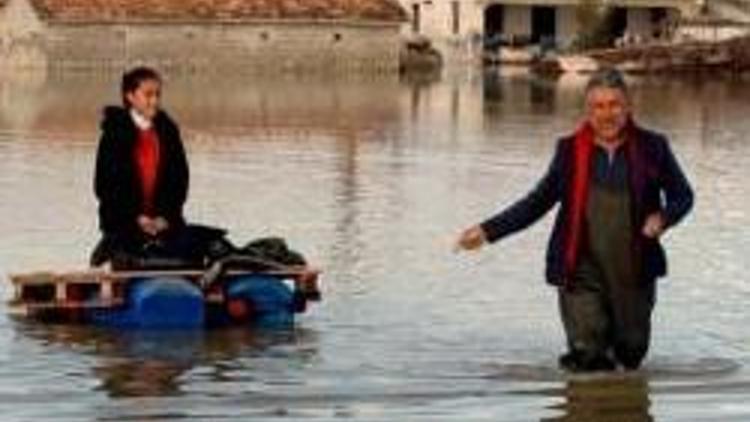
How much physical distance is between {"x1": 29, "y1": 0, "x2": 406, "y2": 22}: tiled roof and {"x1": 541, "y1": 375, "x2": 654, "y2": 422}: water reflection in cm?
7463

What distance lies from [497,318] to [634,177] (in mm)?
4420

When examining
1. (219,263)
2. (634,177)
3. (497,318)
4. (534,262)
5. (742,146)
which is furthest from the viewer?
(742,146)

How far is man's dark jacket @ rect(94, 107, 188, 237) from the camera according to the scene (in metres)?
14.3

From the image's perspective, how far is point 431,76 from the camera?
3354 inches

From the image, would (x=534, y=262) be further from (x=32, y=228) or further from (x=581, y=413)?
(x=581, y=413)

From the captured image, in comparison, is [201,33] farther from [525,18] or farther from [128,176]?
[128,176]

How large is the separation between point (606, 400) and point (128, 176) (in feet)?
13.6

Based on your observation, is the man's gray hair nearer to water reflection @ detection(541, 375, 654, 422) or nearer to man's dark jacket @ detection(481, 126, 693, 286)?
man's dark jacket @ detection(481, 126, 693, 286)

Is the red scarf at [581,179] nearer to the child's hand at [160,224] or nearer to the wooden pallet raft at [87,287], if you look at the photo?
the wooden pallet raft at [87,287]

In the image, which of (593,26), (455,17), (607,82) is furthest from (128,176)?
(455,17)

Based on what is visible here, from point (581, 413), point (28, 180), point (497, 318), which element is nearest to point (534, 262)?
point (497, 318)

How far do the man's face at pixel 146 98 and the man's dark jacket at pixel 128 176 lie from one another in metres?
0.11

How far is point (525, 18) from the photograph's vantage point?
103125 mm

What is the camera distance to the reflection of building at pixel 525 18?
101 metres
